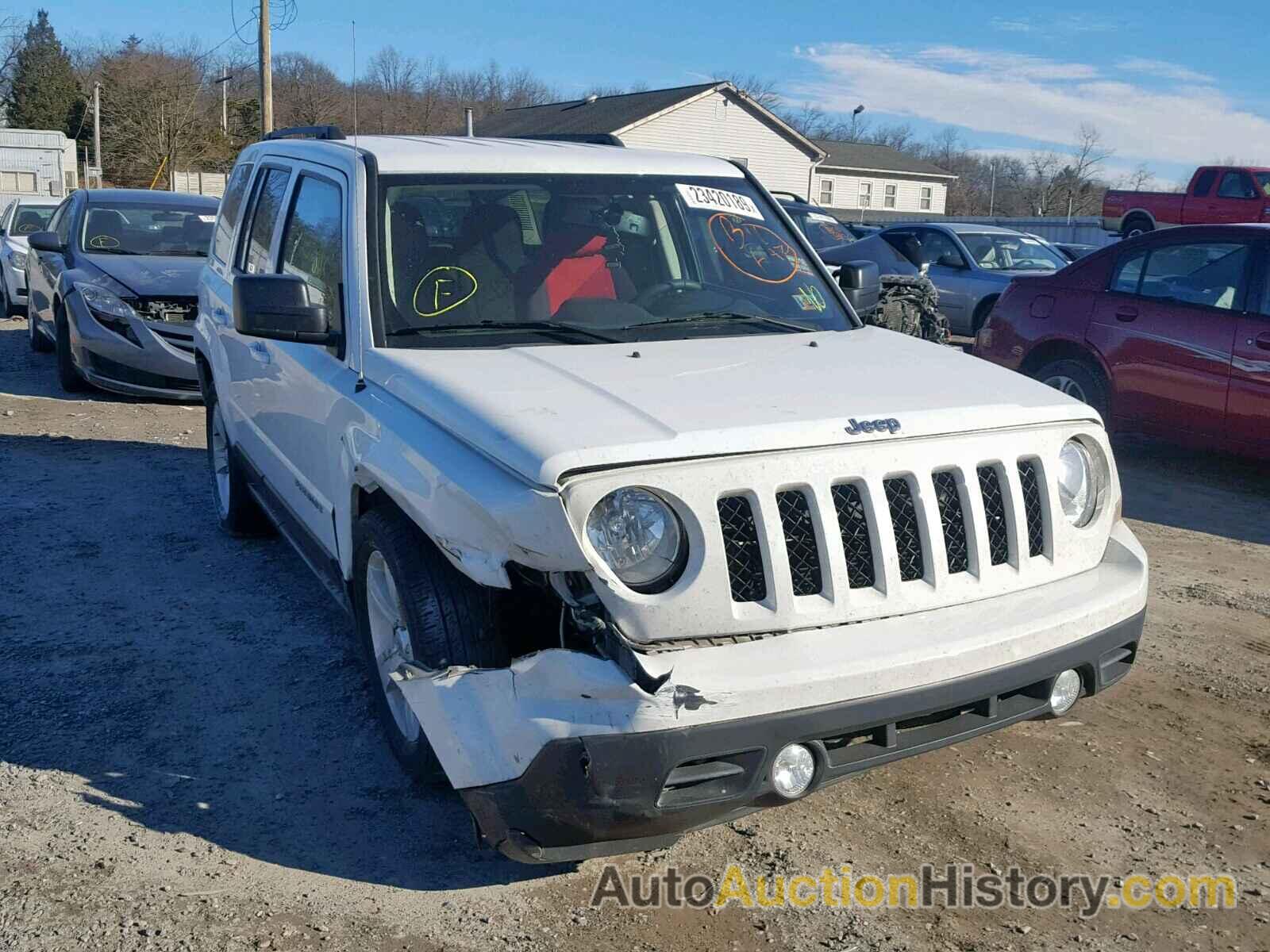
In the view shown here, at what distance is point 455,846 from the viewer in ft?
11.1

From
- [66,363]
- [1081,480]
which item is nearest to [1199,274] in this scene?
[1081,480]

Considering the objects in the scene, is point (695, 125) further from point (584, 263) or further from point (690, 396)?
point (690, 396)

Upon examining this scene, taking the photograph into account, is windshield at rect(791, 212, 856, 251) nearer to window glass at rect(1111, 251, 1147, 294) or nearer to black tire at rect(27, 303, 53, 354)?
window glass at rect(1111, 251, 1147, 294)

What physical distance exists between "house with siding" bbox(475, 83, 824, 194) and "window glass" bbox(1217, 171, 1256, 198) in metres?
22.1

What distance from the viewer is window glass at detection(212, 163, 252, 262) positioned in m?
5.79

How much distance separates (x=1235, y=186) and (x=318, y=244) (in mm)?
25262

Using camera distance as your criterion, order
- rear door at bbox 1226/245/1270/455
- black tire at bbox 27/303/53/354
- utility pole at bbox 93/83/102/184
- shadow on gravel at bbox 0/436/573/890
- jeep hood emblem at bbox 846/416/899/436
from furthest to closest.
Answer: utility pole at bbox 93/83/102/184, black tire at bbox 27/303/53/354, rear door at bbox 1226/245/1270/455, shadow on gravel at bbox 0/436/573/890, jeep hood emblem at bbox 846/416/899/436

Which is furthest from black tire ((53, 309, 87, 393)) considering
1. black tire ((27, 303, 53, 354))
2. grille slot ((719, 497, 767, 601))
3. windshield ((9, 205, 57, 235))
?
grille slot ((719, 497, 767, 601))

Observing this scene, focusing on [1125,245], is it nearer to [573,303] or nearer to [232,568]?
[573,303]

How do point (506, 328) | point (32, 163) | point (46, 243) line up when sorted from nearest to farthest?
point (506, 328)
point (46, 243)
point (32, 163)

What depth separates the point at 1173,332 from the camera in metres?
7.77

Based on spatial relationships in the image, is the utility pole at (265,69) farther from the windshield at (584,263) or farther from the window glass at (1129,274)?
the windshield at (584,263)

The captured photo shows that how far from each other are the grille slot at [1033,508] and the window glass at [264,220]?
3.18 metres

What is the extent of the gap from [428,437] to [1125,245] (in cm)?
654
